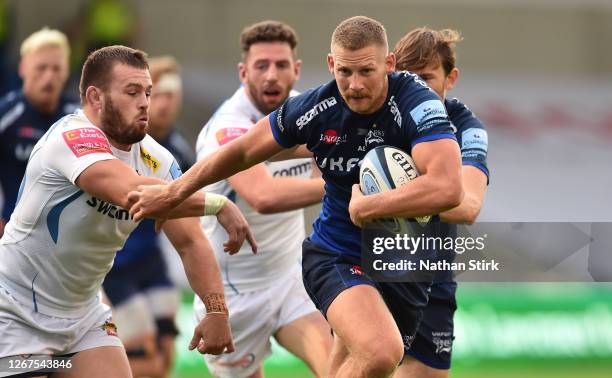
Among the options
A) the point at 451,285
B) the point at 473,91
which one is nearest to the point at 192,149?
the point at 473,91

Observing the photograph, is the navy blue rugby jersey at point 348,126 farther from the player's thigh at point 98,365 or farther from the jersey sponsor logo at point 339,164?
the player's thigh at point 98,365

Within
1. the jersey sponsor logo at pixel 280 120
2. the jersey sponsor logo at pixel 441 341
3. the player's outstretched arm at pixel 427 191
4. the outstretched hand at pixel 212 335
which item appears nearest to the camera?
the player's outstretched arm at pixel 427 191

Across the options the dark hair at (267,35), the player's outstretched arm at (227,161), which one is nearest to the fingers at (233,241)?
the player's outstretched arm at (227,161)

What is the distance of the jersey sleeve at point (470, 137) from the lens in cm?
695

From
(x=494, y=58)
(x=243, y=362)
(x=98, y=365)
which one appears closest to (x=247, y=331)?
(x=243, y=362)

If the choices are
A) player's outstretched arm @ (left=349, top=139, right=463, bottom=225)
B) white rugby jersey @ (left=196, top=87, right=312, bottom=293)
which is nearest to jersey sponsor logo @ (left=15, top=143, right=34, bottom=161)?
white rugby jersey @ (left=196, top=87, right=312, bottom=293)

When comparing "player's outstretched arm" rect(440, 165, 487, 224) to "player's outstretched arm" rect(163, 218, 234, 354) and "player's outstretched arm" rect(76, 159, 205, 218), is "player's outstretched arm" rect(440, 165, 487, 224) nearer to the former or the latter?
"player's outstretched arm" rect(163, 218, 234, 354)

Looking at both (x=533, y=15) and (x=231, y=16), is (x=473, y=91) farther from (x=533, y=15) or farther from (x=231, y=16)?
(x=231, y=16)

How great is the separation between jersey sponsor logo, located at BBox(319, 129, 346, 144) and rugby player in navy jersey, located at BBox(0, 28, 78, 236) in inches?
190

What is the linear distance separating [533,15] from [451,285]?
13.5 m

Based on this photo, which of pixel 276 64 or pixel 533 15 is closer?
pixel 276 64

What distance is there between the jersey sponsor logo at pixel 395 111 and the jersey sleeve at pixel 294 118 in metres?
0.32

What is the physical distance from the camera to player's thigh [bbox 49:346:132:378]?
6402 millimetres

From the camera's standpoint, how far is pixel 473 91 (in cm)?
1931
